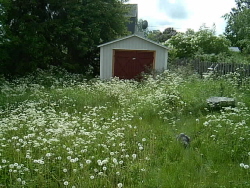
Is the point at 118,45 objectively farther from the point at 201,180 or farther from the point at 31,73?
the point at 201,180

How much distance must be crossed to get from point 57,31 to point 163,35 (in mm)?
25606

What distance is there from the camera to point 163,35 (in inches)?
1529

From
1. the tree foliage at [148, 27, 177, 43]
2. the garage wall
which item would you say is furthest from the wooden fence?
the tree foliage at [148, 27, 177, 43]

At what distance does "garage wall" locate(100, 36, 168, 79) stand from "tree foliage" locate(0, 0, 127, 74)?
1.43 meters

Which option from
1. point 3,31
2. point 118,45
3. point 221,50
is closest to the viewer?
point 3,31

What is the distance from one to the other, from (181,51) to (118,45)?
689cm

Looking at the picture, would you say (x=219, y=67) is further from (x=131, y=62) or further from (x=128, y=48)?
(x=128, y=48)

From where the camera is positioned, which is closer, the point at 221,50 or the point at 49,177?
the point at 49,177

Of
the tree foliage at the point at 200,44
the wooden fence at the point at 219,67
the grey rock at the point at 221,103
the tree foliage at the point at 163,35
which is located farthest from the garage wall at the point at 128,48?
the tree foliage at the point at 163,35

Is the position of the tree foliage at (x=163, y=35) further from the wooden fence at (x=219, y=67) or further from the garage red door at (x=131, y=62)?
the wooden fence at (x=219, y=67)

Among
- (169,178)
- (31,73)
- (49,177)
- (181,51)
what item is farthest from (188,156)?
(181,51)

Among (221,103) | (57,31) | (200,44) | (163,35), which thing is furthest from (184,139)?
(163,35)

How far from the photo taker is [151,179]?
3850mm

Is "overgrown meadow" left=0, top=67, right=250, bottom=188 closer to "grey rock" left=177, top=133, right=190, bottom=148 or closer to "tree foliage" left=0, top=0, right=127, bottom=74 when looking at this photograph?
"grey rock" left=177, top=133, right=190, bottom=148
